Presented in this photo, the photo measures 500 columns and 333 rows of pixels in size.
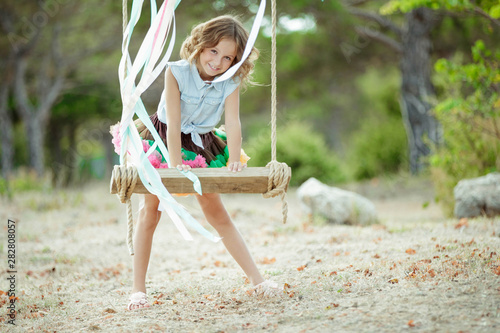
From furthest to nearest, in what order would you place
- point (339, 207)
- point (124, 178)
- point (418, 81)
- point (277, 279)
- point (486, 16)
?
point (418, 81), point (339, 207), point (486, 16), point (277, 279), point (124, 178)

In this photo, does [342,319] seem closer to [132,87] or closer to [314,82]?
[132,87]

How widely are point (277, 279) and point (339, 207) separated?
2526mm

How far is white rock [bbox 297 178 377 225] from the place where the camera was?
218 inches

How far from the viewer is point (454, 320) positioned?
2016 mm

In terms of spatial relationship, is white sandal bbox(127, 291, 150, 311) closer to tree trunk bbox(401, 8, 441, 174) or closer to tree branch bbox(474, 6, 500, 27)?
tree branch bbox(474, 6, 500, 27)

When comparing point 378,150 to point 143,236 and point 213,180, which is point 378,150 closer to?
point 143,236

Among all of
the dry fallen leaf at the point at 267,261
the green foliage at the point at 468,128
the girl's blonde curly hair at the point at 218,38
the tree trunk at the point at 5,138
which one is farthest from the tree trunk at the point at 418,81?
the tree trunk at the point at 5,138

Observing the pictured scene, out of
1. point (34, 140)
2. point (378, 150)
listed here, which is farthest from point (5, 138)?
point (378, 150)

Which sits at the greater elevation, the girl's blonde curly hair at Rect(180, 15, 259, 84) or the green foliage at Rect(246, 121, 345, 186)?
the girl's blonde curly hair at Rect(180, 15, 259, 84)

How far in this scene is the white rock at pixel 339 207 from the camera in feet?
18.1

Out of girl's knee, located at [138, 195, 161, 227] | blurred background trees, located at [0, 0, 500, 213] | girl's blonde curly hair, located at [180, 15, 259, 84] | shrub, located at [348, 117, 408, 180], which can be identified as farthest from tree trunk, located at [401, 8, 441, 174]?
girl's knee, located at [138, 195, 161, 227]

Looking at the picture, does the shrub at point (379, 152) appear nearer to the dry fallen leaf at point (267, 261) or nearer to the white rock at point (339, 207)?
the white rock at point (339, 207)

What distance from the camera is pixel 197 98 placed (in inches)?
104

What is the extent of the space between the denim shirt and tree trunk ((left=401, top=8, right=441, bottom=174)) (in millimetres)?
7902
